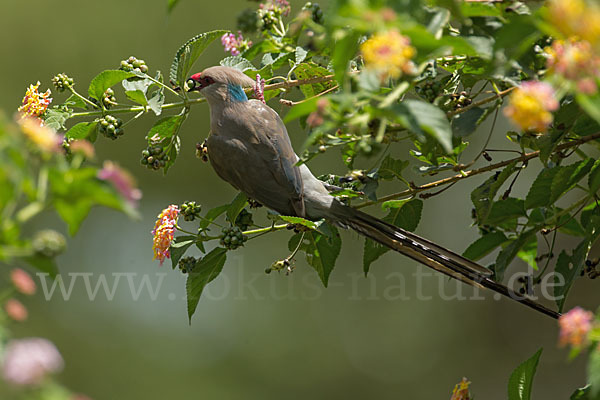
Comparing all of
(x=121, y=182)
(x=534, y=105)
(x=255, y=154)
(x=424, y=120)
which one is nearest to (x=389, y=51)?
(x=424, y=120)

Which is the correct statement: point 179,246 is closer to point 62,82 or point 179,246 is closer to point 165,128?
point 165,128

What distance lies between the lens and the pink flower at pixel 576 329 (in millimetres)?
960

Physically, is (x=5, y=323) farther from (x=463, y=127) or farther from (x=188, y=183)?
(x=188, y=183)

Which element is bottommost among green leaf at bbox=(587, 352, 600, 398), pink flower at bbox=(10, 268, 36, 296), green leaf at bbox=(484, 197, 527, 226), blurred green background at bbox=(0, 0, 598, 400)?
green leaf at bbox=(587, 352, 600, 398)

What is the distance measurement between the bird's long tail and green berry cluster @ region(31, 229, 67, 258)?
49.3 inches

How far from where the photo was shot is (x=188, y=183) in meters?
7.95

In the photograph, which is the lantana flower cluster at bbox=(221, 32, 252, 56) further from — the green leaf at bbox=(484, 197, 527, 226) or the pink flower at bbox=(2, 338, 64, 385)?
the pink flower at bbox=(2, 338, 64, 385)

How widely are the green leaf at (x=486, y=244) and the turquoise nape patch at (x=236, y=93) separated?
51.2 inches

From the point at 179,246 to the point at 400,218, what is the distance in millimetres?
685

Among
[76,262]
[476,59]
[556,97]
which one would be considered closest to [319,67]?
[476,59]

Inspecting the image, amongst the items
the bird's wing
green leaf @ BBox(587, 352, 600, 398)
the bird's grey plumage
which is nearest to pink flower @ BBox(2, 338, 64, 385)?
green leaf @ BBox(587, 352, 600, 398)

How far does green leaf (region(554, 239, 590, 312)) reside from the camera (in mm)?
1709

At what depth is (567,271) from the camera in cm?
182

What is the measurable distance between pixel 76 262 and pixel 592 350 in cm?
761
